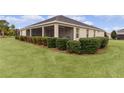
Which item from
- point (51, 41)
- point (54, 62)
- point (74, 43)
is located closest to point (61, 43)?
point (51, 41)

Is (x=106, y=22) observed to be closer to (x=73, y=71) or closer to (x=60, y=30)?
(x=60, y=30)

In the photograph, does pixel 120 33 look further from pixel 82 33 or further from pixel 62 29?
pixel 62 29

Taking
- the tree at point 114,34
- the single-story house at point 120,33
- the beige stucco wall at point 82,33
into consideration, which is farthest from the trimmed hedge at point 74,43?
the single-story house at point 120,33

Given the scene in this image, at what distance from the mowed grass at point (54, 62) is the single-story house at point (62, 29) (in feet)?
1.53

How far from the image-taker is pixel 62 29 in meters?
5.10

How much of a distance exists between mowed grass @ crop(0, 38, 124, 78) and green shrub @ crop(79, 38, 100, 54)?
0.63ft

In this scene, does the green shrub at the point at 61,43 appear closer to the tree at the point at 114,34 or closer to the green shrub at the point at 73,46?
the green shrub at the point at 73,46

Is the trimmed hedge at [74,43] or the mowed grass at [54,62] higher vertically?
the trimmed hedge at [74,43]

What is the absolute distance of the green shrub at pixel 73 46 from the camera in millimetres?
5207

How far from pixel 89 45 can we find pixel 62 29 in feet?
3.43

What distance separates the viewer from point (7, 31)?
5258 mm
